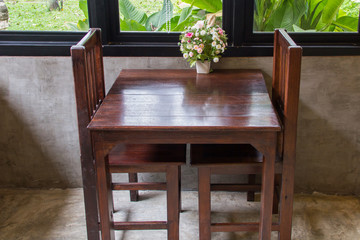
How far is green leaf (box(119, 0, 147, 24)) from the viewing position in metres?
2.82

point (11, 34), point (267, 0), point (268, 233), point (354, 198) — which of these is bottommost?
point (354, 198)

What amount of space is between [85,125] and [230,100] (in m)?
0.69

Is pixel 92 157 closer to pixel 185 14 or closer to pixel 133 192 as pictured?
pixel 133 192

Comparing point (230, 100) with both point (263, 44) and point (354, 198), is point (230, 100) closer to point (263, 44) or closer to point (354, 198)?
point (263, 44)

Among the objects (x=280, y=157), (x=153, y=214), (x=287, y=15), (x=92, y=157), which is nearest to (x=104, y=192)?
(x=92, y=157)

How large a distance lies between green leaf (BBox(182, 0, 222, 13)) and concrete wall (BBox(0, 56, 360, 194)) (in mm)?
325

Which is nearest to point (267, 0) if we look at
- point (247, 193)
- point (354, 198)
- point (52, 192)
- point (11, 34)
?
point (247, 193)

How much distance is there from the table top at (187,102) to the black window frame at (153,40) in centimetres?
15

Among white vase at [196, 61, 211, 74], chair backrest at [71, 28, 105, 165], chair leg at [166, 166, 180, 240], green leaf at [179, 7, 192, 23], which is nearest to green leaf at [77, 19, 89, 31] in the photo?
chair backrest at [71, 28, 105, 165]

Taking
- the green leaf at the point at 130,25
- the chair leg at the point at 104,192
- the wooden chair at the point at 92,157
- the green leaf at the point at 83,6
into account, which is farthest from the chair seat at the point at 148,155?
the green leaf at the point at 83,6

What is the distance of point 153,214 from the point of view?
279cm

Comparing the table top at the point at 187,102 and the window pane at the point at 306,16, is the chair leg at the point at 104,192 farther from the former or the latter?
the window pane at the point at 306,16

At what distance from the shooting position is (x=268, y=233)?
87.7 inches

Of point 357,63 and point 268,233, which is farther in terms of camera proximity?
point 357,63
